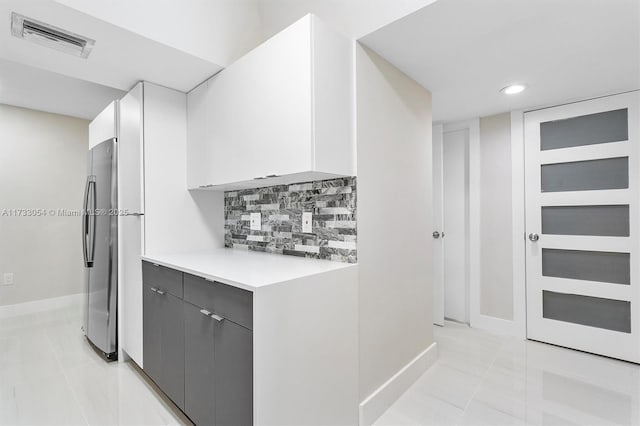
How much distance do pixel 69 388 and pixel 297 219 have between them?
6.11 ft

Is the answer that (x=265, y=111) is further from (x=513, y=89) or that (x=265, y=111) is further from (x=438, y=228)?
(x=438, y=228)

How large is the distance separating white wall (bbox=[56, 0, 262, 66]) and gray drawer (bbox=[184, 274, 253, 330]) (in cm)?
133

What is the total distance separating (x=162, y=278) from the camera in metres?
1.89

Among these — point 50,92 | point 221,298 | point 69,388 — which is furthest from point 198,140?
point 50,92

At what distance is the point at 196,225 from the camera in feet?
7.88

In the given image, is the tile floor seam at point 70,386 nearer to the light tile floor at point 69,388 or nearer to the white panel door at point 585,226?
the light tile floor at point 69,388

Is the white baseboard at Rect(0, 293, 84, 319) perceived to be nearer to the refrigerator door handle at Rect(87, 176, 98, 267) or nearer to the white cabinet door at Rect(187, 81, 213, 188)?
the refrigerator door handle at Rect(87, 176, 98, 267)

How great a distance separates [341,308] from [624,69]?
244cm

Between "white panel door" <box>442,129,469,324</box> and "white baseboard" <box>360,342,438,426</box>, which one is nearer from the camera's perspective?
"white baseboard" <box>360,342,438,426</box>

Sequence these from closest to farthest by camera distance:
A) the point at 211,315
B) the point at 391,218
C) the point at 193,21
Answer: the point at 211,315, the point at 193,21, the point at 391,218

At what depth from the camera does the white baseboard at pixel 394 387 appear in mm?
1704

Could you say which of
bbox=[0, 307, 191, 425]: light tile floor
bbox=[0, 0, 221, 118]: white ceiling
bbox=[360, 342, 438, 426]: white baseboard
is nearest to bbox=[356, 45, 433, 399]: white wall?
bbox=[360, 342, 438, 426]: white baseboard

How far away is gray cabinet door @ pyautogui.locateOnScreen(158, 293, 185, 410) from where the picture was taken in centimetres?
171

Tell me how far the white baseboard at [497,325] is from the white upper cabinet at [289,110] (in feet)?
7.64
